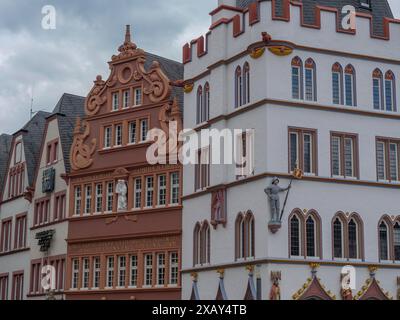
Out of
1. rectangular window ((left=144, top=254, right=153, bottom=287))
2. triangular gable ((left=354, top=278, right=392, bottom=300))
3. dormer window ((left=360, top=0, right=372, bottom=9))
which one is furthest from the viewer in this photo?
rectangular window ((left=144, top=254, right=153, bottom=287))

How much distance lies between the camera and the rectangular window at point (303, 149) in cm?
3500

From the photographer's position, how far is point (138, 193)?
44.4 meters

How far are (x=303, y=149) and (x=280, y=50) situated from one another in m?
4.43

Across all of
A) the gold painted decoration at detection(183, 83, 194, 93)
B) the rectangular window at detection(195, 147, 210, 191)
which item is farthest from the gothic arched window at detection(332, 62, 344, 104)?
the gold painted decoration at detection(183, 83, 194, 93)

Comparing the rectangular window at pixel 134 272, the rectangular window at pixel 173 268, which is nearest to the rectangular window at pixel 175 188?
the rectangular window at pixel 173 268

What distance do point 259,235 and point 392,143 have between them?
26.6 ft

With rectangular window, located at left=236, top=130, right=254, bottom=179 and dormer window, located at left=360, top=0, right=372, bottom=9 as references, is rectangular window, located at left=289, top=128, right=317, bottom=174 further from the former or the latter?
dormer window, located at left=360, top=0, right=372, bottom=9

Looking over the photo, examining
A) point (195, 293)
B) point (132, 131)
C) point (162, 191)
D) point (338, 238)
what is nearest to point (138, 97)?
point (132, 131)

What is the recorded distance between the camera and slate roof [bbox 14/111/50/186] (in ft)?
181

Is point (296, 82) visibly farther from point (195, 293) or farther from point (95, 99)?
point (95, 99)

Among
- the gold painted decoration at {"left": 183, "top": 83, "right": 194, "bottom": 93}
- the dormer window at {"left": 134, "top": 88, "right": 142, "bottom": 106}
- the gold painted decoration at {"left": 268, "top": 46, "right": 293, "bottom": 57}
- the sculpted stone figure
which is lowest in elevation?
the sculpted stone figure

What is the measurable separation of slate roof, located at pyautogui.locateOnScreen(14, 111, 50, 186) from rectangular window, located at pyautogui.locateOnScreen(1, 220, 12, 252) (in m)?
4.56
